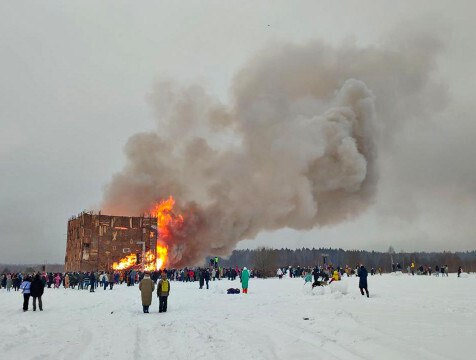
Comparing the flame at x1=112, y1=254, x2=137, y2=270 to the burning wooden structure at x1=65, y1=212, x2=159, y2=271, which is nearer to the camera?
the burning wooden structure at x1=65, y1=212, x2=159, y2=271

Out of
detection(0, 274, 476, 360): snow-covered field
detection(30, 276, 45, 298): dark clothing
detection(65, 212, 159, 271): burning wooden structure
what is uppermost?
detection(65, 212, 159, 271): burning wooden structure

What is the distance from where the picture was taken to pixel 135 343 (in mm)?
8461

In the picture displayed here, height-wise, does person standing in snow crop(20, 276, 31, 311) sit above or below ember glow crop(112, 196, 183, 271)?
below

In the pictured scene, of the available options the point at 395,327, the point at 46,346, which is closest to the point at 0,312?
the point at 46,346

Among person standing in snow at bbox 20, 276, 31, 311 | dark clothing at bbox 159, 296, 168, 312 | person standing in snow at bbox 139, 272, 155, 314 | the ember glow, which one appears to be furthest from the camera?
the ember glow

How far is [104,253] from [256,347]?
53.5m

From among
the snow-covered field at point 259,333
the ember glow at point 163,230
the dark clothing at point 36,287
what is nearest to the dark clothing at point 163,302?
the snow-covered field at point 259,333

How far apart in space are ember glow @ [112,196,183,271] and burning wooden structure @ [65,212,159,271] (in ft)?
1.82

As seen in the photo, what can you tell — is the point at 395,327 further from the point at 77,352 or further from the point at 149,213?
the point at 149,213

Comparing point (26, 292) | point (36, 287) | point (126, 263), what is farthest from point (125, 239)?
point (26, 292)

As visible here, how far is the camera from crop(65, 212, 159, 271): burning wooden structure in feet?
185

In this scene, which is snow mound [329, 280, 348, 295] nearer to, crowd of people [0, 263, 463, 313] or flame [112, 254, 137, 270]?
crowd of people [0, 263, 463, 313]

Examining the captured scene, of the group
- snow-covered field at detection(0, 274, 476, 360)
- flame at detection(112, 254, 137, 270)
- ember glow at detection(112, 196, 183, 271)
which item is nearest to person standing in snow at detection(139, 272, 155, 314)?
snow-covered field at detection(0, 274, 476, 360)

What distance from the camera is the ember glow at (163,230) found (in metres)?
56.0
